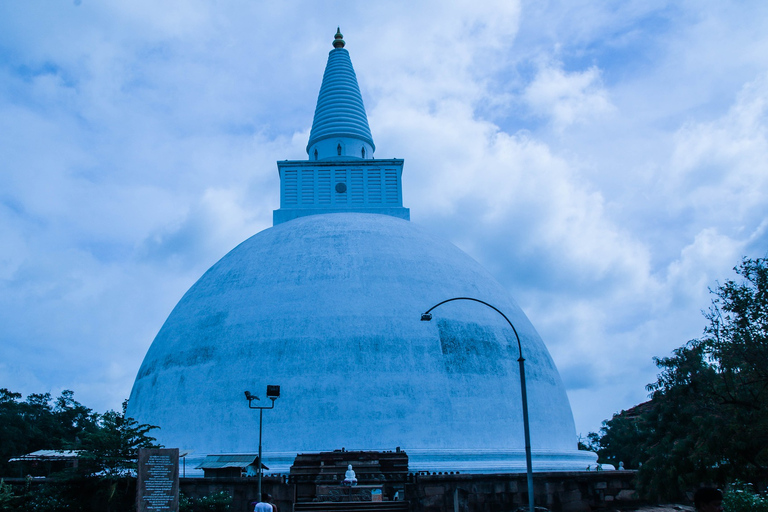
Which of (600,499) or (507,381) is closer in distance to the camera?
(600,499)

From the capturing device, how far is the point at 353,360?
19609 mm

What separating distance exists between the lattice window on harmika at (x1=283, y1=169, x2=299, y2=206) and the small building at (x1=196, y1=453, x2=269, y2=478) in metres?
12.1

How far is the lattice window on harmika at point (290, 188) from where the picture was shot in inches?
1113

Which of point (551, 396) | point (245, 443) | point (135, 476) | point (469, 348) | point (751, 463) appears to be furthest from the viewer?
point (551, 396)

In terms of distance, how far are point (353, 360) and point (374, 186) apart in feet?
34.8

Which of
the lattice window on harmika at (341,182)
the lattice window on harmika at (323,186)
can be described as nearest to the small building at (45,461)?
the lattice window on harmika at (323,186)

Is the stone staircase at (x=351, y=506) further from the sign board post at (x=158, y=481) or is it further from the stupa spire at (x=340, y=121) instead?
the stupa spire at (x=340, y=121)

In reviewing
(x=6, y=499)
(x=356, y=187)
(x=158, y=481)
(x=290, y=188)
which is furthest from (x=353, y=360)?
(x=290, y=188)

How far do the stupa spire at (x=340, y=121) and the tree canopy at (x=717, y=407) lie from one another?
1726 centimetres

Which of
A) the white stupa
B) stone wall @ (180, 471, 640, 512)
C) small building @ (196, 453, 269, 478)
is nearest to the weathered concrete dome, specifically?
the white stupa

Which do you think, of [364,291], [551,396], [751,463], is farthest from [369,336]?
[751,463]

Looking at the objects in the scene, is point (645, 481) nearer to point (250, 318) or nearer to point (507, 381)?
point (507, 381)

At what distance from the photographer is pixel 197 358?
2092cm

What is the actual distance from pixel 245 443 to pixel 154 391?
436cm
